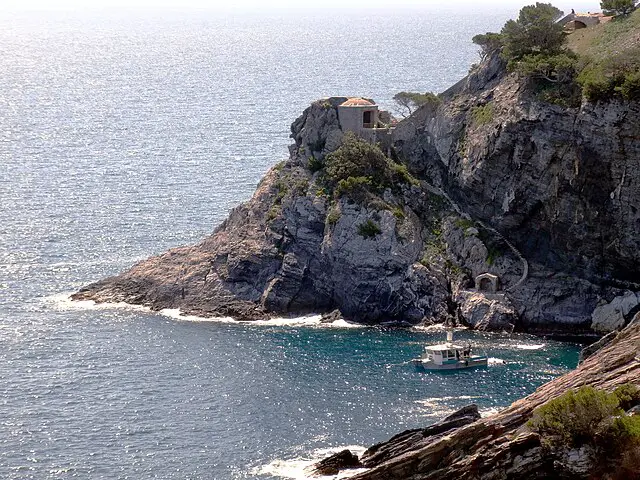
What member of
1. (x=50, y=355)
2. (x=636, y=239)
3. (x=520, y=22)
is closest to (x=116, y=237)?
(x=50, y=355)

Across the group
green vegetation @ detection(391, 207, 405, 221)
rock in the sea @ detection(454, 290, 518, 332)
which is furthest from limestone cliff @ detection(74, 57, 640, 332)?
green vegetation @ detection(391, 207, 405, 221)

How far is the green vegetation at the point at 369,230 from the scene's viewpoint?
119125 millimetres

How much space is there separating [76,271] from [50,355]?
75.5 ft

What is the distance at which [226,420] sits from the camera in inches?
3743

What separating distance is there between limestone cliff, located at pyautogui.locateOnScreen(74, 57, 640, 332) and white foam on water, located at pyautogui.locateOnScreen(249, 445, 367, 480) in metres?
28.8

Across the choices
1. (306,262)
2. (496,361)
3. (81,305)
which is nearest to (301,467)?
(496,361)

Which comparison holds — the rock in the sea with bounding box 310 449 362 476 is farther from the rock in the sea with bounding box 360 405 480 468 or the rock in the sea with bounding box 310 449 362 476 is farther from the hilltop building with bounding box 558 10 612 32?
the hilltop building with bounding box 558 10 612 32

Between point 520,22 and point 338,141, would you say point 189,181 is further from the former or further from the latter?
point 520,22

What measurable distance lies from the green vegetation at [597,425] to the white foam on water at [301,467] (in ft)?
51.0

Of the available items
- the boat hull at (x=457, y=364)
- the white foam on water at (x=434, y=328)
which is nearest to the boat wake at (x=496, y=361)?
A: the boat hull at (x=457, y=364)

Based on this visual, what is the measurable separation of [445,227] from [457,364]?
68.1 feet

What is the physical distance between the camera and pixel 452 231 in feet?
400

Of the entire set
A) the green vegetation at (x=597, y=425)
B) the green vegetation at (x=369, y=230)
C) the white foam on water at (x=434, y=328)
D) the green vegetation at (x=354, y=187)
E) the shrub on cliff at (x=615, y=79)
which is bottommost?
the white foam on water at (x=434, y=328)

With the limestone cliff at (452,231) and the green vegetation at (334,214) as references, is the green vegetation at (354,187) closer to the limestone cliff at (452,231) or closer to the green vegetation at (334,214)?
the limestone cliff at (452,231)
